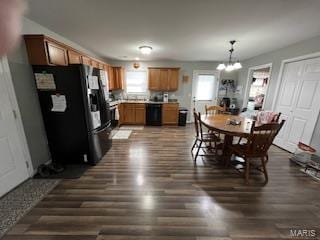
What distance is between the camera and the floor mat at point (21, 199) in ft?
5.11

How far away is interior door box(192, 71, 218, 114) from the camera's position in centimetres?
566

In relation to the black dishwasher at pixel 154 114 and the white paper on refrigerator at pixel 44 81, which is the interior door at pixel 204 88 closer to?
the black dishwasher at pixel 154 114

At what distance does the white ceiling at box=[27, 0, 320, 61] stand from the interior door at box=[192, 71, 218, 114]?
2422mm

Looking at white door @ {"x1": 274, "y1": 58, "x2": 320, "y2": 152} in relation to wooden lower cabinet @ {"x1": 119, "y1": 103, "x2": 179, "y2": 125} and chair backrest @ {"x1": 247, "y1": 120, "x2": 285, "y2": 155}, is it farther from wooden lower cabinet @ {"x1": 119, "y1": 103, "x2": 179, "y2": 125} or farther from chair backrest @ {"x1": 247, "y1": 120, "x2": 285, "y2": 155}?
wooden lower cabinet @ {"x1": 119, "y1": 103, "x2": 179, "y2": 125}

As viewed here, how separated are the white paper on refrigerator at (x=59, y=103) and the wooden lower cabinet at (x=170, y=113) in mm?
3354

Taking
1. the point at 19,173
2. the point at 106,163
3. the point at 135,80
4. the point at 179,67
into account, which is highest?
the point at 179,67

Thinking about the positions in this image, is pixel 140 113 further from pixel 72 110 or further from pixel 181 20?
pixel 181 20

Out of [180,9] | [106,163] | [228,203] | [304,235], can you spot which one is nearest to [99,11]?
[180,9]

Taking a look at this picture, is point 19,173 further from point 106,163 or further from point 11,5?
point 11,5

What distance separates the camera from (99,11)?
1961mm

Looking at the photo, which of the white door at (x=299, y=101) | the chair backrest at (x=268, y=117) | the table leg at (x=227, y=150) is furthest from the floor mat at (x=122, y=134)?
the white door at (x=299, y=101)

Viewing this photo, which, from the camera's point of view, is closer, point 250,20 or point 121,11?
point 121,11

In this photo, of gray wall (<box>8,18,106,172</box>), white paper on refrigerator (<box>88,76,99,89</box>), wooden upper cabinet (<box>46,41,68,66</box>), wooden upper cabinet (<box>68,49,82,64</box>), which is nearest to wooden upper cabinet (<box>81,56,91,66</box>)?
wooden upper cabinet (<box>68,49,82,64</box>)

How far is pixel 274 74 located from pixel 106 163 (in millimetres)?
4487
